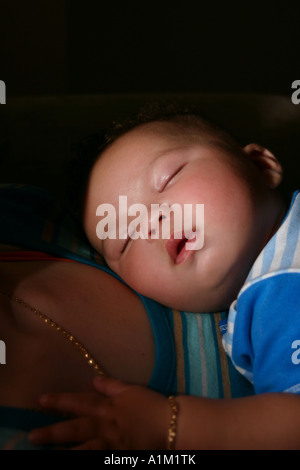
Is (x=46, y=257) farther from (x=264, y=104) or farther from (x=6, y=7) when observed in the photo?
(x=6, y=7)

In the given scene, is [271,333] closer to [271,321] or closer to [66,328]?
[271,321]

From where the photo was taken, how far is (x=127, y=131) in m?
0.81

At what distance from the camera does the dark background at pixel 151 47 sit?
5.66ft

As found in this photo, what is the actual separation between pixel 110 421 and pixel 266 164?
48 centimetres

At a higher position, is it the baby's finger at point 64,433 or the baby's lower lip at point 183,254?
the baby's lower lip at point 183,254

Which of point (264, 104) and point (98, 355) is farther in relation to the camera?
point (264, 104)

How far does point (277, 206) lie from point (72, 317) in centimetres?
33

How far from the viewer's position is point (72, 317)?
2.02ft

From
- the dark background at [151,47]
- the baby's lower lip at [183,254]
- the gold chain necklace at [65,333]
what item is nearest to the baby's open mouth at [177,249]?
the baby's lower lip at [183,254]

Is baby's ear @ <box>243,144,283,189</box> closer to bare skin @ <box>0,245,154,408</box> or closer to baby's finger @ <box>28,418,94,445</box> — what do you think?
bare skin @ <box>0,245,154,408</box>

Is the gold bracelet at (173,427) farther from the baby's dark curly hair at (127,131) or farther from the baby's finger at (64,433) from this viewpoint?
the baby's dark curly hair at (127,131)

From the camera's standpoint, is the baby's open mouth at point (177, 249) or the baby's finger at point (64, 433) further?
the baby's open mouth at point (177, 249)

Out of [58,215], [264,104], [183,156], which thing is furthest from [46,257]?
[264,104]

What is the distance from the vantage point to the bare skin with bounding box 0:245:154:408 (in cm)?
53
